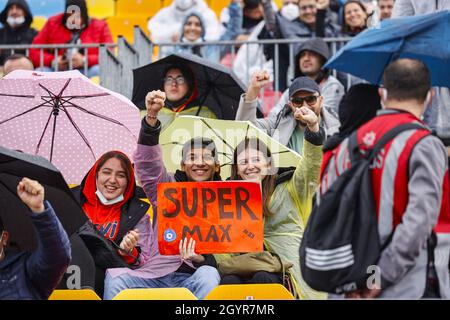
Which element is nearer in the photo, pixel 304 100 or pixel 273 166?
pixel 273 166

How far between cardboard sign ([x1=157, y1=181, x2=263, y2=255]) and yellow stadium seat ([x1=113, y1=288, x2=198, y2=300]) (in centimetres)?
38

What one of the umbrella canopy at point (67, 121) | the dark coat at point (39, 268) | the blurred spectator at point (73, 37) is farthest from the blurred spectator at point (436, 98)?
the blurred spectator at point (73, 37)

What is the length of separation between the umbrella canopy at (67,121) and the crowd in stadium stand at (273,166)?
0.73ft

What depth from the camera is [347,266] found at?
5.05m

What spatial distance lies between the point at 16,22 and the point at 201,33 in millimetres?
1967

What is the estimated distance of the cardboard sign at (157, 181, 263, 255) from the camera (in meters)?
6.87

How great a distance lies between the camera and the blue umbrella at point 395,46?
618cm

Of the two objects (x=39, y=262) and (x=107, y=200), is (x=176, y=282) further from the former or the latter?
(x=39, y=262)

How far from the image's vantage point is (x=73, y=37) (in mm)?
11086

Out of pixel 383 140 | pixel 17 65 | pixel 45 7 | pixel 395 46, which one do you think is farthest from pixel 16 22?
pixel 383 140

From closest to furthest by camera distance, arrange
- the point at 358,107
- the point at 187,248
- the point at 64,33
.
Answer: the point at 358,107, the point at 187,248, the point at 64,33

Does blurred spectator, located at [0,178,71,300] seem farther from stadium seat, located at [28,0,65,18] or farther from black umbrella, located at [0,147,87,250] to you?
stadium seat, located at [28,0,65,18]

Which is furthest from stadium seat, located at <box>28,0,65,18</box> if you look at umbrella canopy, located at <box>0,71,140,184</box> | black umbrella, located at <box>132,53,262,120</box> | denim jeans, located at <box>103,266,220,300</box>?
denim jeans, located at <box>103,266,220,300</box>
